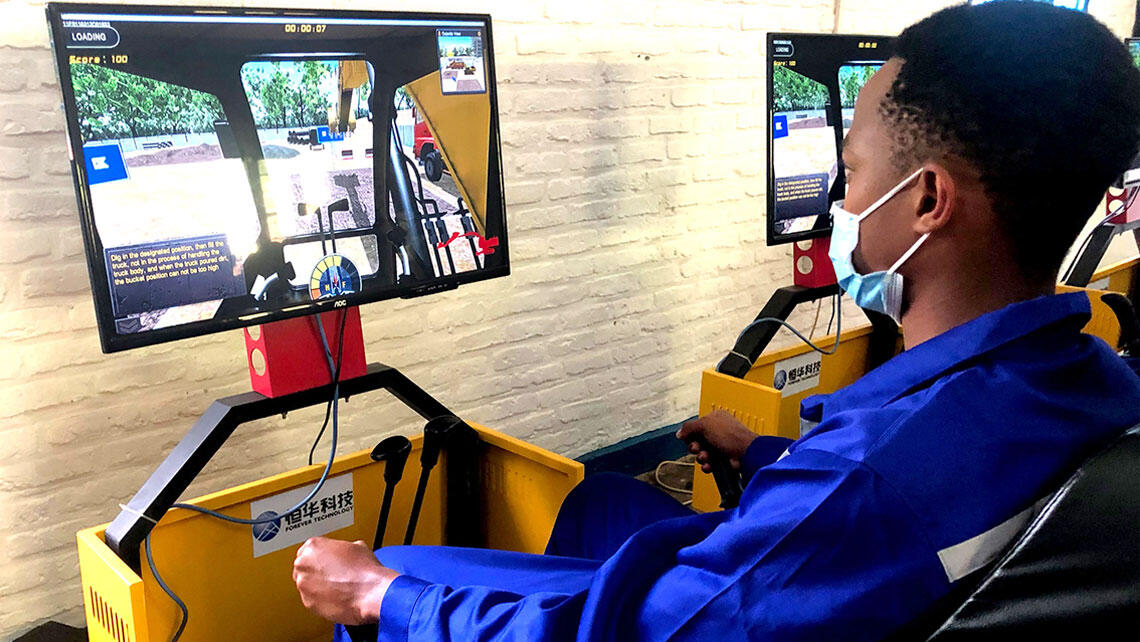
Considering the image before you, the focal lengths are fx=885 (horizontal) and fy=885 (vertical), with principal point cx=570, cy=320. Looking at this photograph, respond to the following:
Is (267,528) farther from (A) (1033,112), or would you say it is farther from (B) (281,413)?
(A) (1033,112)

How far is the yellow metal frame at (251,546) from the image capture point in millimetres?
1357

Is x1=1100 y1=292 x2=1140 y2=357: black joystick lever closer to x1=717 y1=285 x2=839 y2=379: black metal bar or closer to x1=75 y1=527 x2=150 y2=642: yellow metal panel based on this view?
x1=717 y1=285 x2=839 y2=379: black metal bar

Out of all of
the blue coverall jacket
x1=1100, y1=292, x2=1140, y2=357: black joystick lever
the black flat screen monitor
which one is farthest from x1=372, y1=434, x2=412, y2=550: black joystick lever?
x1=1100, y1=292, x2=1140, y2=357: black joystick lever

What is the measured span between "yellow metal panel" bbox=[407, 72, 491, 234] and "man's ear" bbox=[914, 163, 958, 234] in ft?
2.66

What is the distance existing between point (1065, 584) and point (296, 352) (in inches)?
45.6

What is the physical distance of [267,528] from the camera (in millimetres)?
1544

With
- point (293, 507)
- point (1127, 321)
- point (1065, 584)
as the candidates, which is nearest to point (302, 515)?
point (293, 507)

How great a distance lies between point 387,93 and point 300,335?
1.40 ft

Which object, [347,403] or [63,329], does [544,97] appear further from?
[63,329]

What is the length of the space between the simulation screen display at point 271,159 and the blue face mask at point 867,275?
2.09ft

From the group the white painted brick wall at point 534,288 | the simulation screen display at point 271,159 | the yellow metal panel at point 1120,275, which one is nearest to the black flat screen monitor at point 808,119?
the white painted brick wall at point 534,288

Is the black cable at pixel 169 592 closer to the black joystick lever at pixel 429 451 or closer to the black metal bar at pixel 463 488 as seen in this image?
the black joystick lever at pixel 429 451

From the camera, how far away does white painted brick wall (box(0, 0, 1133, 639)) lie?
173cm

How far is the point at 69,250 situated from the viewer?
5.73ft
